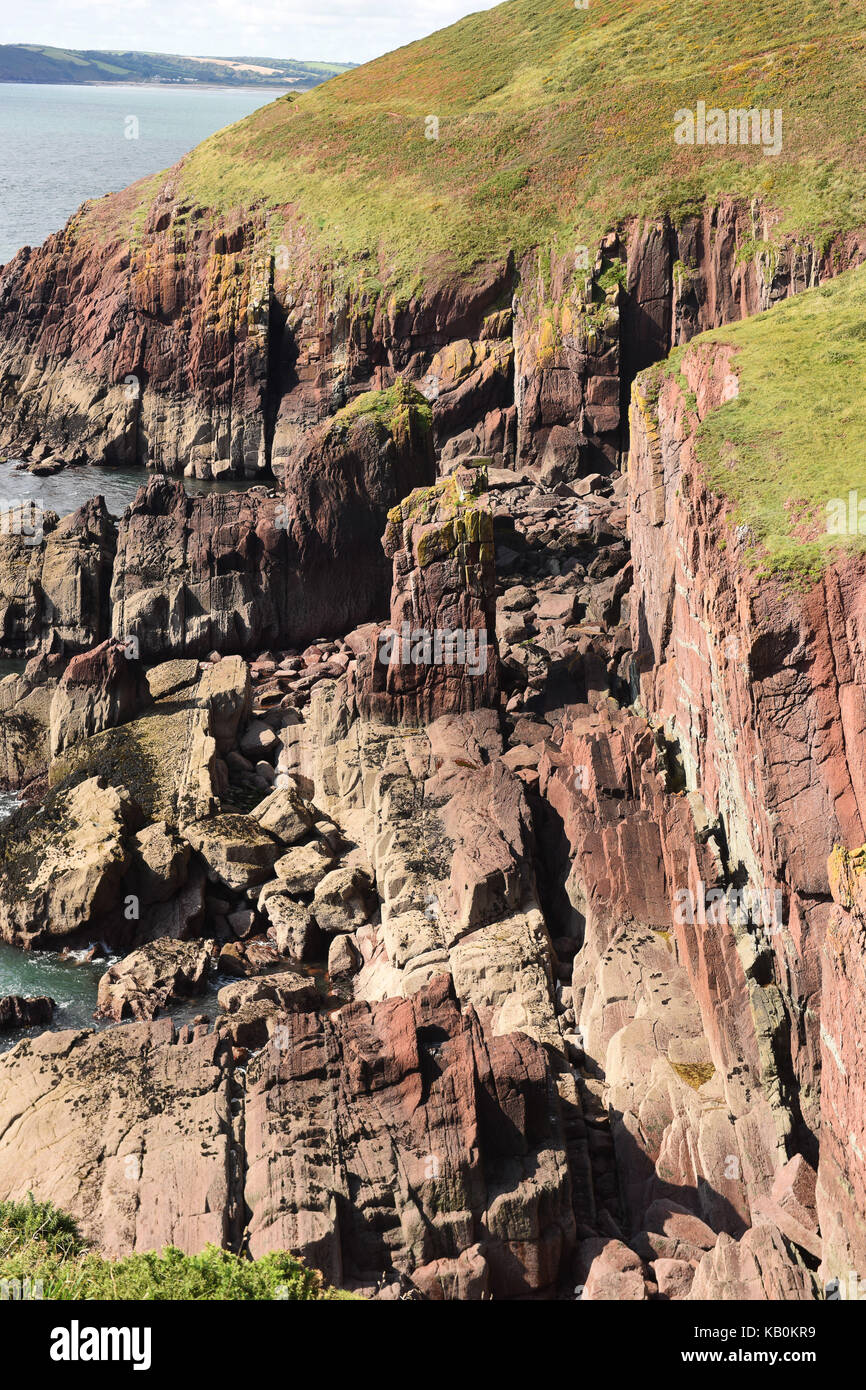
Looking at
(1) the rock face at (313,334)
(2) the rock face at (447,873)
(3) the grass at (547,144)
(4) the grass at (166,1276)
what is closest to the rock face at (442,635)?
(2) the rock face at (447,873)

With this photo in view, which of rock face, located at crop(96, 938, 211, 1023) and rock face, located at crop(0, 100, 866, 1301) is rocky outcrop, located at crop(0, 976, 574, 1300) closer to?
rock face, located at crop(0, 100, 866, 1301)

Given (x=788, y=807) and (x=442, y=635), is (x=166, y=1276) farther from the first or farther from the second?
(x=442, y=635)

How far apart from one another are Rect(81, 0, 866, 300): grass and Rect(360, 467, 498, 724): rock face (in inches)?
2072

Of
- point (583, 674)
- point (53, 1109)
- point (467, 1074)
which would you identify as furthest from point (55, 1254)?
point (583, 674)

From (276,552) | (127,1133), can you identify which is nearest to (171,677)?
(276,552)

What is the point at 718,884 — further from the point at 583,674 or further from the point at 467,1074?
the point at 583,674

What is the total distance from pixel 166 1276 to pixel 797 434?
2600cm

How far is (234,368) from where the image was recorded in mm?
100062

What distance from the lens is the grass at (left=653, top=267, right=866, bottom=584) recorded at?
1169 inches

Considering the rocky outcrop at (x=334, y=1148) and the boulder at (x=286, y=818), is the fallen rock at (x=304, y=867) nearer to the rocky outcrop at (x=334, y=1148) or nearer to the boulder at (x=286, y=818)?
the boulder at (x=286, y=818)

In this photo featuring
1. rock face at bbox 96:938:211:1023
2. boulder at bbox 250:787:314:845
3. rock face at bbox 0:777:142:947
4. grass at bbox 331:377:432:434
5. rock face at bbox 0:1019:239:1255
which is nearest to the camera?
rock face at bbox 0:1019:239:1255

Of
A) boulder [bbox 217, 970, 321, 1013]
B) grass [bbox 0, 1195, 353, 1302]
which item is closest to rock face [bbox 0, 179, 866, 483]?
boulder [bbox 217, 970, 321, 1013]

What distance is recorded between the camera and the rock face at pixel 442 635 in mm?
42469

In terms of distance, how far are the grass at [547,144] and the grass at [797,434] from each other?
47.0m
